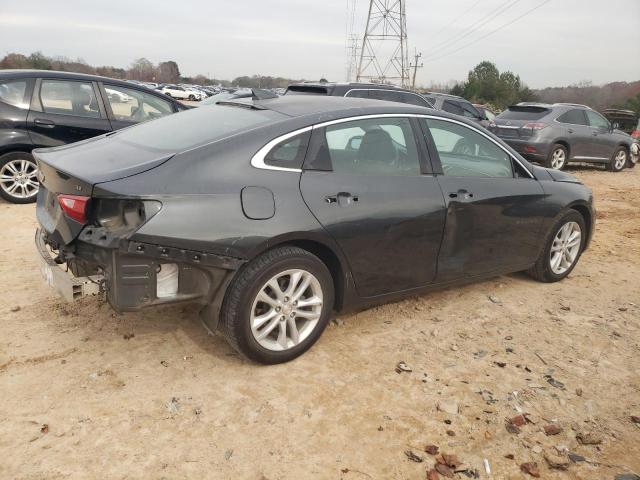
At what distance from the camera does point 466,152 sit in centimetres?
422

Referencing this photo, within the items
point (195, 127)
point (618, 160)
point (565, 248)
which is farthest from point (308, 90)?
point (618, 160)

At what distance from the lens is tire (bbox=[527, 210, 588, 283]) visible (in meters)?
4.88

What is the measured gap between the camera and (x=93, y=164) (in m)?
3.06

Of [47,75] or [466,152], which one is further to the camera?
[47,75]

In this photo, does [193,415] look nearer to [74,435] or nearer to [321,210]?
[74,435]

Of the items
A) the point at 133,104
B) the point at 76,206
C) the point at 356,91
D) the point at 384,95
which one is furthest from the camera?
the point at 384,95

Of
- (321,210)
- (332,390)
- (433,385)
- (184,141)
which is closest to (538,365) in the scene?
(433,385)

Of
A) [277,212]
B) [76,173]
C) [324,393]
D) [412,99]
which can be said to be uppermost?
[412,99]

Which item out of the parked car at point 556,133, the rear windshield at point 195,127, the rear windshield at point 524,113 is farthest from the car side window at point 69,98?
the rear windshield at point 524,113

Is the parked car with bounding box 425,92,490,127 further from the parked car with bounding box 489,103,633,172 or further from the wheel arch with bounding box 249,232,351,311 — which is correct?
the wheel arch with bounding box 249,232,351,311

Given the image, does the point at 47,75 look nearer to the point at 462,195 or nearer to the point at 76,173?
the point at 76,173

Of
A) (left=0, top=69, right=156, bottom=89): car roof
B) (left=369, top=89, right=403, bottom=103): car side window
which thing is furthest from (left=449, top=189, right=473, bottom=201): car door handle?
(left=369, top=89, right=403, bottom=103): car side window

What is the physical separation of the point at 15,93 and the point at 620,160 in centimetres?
1375

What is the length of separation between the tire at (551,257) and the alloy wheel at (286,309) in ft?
8.28
